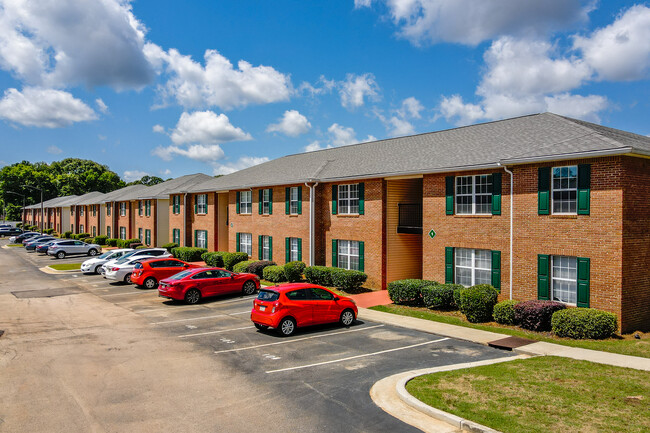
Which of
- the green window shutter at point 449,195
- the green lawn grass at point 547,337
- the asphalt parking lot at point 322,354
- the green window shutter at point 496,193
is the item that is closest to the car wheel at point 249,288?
the asphalt parking lot at point 322,354

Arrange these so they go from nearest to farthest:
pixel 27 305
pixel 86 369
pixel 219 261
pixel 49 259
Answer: pixel 86 369
pixel 27 305
pixel 219 261
pixel 49 259

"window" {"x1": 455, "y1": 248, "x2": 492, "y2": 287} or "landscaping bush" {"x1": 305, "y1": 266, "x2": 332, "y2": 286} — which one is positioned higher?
"window" {"x1": 455, "y1": 248, "x2": 492, "y2": 287}

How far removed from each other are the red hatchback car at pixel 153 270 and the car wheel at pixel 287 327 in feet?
42.3

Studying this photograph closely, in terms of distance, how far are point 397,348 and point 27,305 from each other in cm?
1688

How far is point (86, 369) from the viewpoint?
36.9ft

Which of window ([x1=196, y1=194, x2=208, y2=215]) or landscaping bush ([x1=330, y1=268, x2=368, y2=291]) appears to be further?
window ([x1=196, y1=194, x2=208, y2=215])

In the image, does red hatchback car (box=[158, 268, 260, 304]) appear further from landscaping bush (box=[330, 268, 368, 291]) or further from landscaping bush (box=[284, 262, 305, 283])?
landscaping bush (box=[330, 268, 368, 291])

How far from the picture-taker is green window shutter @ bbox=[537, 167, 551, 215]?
1623cm

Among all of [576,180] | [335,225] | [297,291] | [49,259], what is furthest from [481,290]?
[49,259]

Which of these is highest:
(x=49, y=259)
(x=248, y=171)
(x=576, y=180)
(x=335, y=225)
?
(x=248, y=171)

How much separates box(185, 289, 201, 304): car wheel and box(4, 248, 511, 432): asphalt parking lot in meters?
0.88

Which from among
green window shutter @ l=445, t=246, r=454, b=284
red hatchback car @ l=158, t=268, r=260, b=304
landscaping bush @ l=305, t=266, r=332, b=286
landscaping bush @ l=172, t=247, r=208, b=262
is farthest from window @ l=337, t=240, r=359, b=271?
landscaping bush @ l=172, t=247, r=208, b=262

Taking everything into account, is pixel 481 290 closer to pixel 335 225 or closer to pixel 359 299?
pixel 359 299

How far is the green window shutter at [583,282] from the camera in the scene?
49.5 feet
